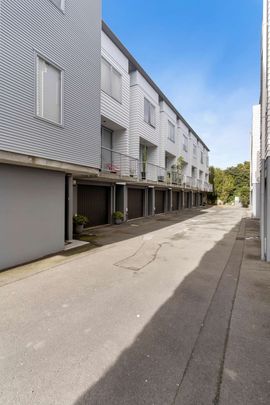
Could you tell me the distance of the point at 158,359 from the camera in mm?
2697

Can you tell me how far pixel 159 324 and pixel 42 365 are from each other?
1.66 metres

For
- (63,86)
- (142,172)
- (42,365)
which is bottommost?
(42,365)

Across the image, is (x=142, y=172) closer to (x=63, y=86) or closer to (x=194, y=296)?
(x=63, y=86)

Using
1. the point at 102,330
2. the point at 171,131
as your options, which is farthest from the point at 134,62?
the point at 102,330

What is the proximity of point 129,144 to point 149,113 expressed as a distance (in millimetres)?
4389

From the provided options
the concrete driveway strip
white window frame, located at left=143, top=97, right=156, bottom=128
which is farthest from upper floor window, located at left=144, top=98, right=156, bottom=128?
the concrete driveway strip

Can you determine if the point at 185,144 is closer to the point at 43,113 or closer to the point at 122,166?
the point at 122,166

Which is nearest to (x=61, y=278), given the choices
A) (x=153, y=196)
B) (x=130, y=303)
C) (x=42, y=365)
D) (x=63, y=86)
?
(x=130, y=303)

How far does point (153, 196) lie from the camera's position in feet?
64.2

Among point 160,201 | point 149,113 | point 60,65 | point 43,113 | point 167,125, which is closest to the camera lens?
point 43,113

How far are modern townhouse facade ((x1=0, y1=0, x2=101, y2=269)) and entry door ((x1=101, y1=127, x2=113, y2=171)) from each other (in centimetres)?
360

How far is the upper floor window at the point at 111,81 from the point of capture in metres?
12.1

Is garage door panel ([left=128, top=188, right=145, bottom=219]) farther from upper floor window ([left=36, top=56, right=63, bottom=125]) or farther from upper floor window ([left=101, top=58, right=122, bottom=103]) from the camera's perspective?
upper floor window ([left=36, top=56, right=63, bottom=125])

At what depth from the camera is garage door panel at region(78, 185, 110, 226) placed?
12145 millimetres
